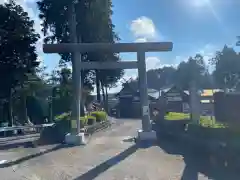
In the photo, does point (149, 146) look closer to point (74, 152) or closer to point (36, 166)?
point (74, 152)

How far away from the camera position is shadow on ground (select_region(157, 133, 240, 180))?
30.0 ft

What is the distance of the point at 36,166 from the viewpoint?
11.7 m

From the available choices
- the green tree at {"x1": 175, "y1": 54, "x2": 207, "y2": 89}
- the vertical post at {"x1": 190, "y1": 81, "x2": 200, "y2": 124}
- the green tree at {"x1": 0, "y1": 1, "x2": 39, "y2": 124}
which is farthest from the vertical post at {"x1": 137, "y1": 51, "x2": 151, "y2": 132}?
the green tree at {"x1": 175, "y1": 54, "x2": 207, "y2": 89}

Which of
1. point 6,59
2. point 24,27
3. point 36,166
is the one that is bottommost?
point 36,166

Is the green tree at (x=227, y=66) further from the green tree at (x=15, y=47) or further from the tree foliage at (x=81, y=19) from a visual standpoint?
the green tree at (x=15, y=47)

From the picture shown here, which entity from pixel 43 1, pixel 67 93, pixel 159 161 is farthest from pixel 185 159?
pixel 67 93

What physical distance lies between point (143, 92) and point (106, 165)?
7.15 meters

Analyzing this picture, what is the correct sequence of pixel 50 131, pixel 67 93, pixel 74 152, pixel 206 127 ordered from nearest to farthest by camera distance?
1. pixel 206 127
2. pixel 74 152
3. pixel 50 131
4. pixel 67 93

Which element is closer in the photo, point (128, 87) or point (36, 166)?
point (36, 166)

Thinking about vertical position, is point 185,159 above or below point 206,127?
below

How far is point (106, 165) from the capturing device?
11414mm

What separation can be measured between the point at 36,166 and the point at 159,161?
4.41 meters

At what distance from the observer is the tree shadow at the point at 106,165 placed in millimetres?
9887

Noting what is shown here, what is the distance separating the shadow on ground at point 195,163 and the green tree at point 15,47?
1659 centimetres
